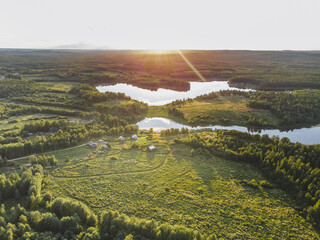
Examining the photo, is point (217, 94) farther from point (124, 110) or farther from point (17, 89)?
point (17, 89)

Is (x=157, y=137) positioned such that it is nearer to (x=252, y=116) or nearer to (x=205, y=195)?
(x=205, y=195)

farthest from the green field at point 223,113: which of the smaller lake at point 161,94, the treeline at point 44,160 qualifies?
the treeline at point 44,160

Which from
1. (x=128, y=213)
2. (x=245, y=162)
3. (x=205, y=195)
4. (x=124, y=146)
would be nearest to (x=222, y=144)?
(x=245, y=162)

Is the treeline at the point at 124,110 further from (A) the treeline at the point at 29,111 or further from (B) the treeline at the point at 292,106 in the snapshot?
(B) the treeline at the point at 292,106

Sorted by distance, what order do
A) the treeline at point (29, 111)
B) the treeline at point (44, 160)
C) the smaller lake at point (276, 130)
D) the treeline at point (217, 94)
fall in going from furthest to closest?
the treeline at point (217, 94), the treeline at point (29, 111), the smaller lake at point (276, 130), the treeline at point (44, 160)

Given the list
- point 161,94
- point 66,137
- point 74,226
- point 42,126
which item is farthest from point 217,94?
point 74,226
